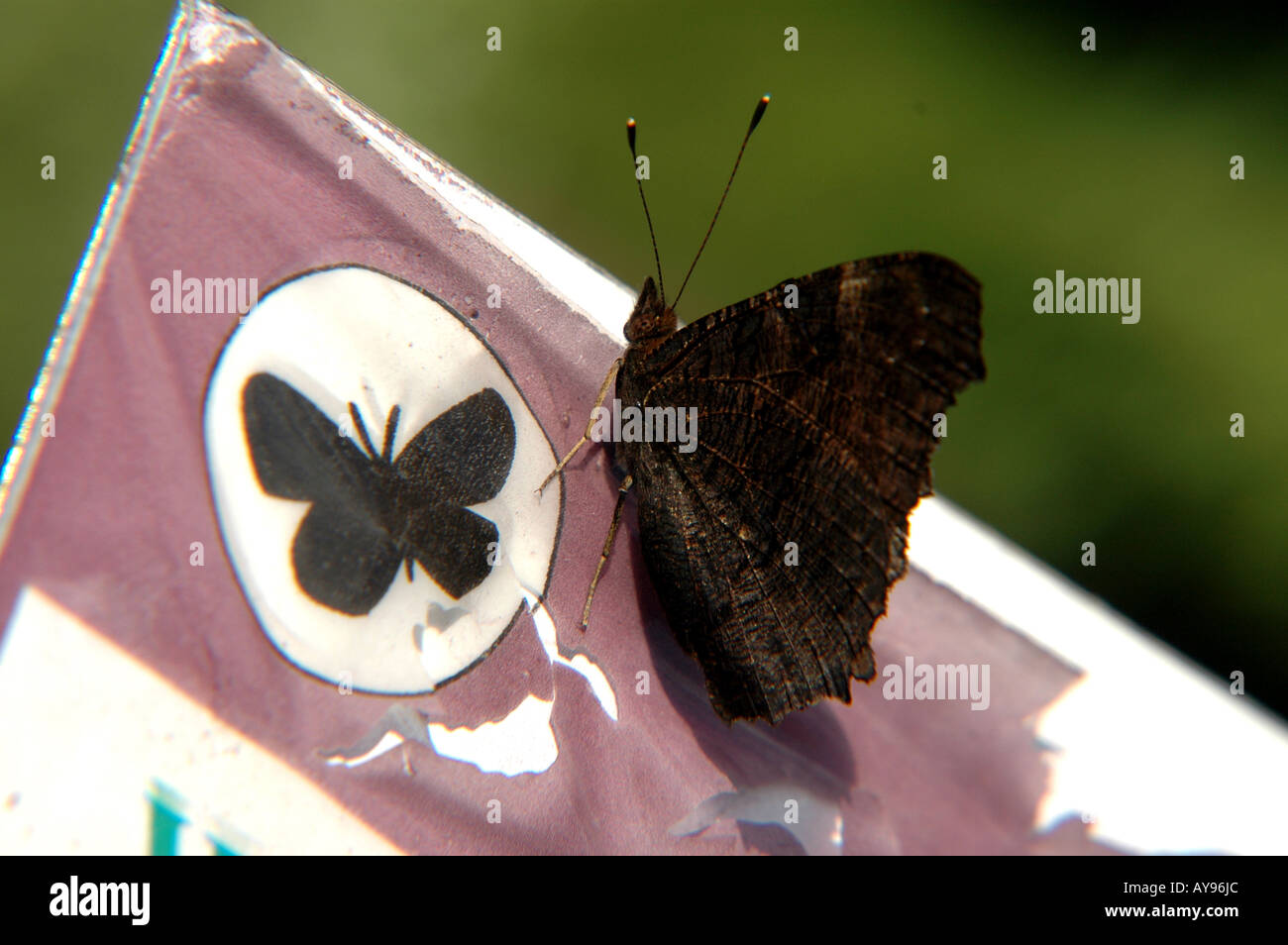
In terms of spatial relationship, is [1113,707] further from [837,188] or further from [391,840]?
[837,188]

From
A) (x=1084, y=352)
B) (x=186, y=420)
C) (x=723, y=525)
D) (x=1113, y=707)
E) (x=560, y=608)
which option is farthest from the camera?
(x=1084, y=352)

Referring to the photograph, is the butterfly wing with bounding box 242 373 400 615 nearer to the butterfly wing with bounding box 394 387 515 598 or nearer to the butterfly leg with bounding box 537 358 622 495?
the butterfly wing with bounding box 394 387 515 598

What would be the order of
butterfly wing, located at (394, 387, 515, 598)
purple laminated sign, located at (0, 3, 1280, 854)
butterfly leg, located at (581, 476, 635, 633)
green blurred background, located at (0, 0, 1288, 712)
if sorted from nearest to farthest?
purple laminated sign, located at (0, 3, 1280, 854) < butterfly wing, located at (394, 387, 515, 598) < butterfly leg, located at (581, 476, 635, 633) < green blurred background, located at (0, 0, 1288, 712)

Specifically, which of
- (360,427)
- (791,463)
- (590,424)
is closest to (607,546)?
(590,424)

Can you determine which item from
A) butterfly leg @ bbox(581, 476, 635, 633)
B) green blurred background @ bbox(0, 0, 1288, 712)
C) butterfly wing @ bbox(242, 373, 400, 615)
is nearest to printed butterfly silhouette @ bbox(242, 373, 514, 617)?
butterfly wing @ bbox(242, 373, 400, 615)

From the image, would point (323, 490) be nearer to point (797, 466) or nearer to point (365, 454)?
point (365, 454)
